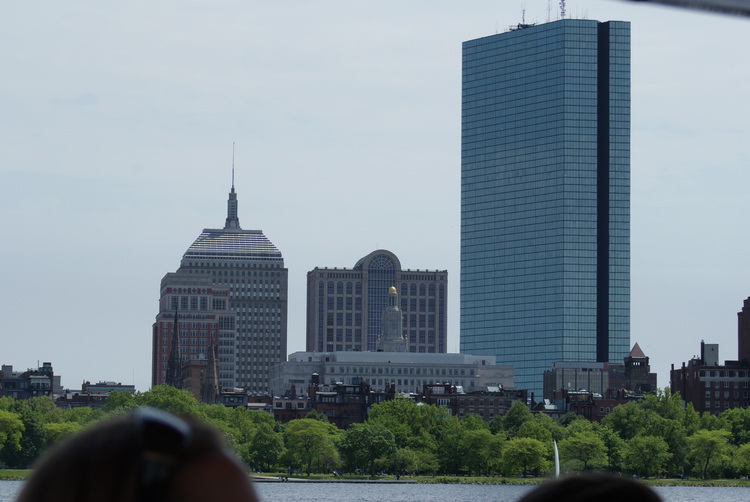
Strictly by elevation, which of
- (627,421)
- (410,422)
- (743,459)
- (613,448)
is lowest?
(743,459)

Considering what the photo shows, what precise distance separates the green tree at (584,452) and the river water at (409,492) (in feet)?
22.0

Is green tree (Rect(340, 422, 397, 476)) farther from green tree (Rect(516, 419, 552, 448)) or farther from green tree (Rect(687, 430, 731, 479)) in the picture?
green tree (Rect(687, 430, 731, 479))

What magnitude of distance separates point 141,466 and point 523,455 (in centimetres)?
16894

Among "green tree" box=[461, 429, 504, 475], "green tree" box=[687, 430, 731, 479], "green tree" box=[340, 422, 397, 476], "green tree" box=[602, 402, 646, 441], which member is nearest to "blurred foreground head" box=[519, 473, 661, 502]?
"green tree" box=[340, 422, 397, 476]

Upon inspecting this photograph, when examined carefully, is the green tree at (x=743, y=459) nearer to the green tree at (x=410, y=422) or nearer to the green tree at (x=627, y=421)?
the green tree at (x=627, y=421)

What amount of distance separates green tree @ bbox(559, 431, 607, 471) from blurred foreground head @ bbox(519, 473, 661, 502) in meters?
167

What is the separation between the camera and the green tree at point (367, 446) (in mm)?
172375

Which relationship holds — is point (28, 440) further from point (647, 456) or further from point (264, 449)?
point (647, 456)

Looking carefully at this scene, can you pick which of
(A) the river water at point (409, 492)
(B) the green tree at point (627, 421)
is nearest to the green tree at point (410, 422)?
(A) the river water at point (409, 492)

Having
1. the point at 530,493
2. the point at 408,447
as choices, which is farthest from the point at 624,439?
the point at 530,493

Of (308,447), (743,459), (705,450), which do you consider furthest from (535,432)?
(308,447)

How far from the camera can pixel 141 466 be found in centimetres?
264

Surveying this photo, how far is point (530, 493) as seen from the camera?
112 inches

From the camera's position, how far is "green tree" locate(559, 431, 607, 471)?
168 m
